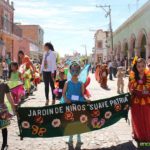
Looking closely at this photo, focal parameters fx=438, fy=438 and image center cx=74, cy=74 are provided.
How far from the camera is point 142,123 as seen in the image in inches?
264

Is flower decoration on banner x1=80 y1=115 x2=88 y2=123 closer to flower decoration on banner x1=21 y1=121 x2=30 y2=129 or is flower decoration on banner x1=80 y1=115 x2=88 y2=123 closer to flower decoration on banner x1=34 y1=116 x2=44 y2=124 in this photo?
flower decoration on banner x1=34 y1=116 x2=44 y2=124

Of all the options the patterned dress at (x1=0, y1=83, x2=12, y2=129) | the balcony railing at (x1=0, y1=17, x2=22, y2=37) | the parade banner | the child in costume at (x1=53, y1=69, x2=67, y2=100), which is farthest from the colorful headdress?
the balcony railing at (x1=0, y1=17, x2=22, y2=37)

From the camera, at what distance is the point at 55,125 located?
22.0 feet

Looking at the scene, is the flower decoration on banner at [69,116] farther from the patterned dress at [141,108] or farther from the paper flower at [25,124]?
the patterned dress at [141,108]

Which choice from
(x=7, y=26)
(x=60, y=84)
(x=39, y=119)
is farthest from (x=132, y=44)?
(x=39, y=119)

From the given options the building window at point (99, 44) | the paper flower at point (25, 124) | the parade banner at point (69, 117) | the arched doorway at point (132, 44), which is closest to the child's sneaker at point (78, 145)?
the parade banner at point (69, 117)

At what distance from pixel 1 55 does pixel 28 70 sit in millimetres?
24708

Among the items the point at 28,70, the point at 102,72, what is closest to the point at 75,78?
the point at 28,70

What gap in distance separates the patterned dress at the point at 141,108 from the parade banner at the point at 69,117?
0.81 feet

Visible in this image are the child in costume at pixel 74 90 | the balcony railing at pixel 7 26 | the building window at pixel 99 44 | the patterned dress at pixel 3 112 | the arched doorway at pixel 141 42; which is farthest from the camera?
the building window at pixel 99 44

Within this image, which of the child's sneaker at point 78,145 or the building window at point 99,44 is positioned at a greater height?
the building window at point 99,44

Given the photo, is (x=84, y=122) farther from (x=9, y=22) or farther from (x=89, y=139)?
(x=9, y=22)

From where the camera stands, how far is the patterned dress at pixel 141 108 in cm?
669

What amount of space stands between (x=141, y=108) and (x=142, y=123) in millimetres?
229
